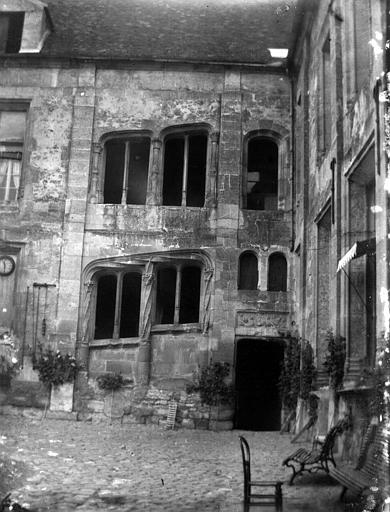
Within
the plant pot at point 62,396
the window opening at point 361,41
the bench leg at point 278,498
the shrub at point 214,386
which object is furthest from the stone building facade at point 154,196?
the bench leg at point 278,498

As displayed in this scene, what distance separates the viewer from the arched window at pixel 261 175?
1722 centimetres

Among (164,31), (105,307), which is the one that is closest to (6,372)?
(105,307)

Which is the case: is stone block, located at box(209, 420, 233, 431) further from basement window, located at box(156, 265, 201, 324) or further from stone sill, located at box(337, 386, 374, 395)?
stone sill, located at box(337, 386, 374, 395)

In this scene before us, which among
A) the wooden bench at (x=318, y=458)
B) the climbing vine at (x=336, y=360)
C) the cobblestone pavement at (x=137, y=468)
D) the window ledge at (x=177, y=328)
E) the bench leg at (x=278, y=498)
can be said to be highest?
the window ledge at (x=177, y=328)

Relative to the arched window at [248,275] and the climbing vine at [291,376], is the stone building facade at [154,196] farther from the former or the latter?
the climbing vine at [291,376]

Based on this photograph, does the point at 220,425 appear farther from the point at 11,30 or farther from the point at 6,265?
the point at 11,30

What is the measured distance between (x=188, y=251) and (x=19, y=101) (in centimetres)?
572

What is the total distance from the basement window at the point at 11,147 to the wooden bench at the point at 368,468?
11841mm

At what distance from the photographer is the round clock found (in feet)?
55.3

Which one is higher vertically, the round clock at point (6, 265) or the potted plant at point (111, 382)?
the round clock at point (6, 265)

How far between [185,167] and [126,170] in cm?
147

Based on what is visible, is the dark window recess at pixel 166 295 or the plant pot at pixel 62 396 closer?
the plant pot at pixel 62 396

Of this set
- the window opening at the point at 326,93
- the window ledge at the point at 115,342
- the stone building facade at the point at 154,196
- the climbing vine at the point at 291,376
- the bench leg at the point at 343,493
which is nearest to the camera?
the bench leg at the point at 343,493

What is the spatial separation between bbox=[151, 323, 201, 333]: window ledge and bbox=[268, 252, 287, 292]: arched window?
1.95m
